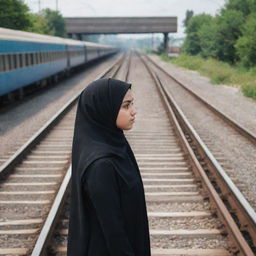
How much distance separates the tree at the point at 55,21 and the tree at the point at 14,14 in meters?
31.5

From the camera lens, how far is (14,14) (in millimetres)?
31359

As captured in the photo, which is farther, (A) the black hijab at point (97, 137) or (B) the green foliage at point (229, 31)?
(B) the green foliage at point (229, 31)

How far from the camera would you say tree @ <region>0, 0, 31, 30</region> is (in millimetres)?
30625

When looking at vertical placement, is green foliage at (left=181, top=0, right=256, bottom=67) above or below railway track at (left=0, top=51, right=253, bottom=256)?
above

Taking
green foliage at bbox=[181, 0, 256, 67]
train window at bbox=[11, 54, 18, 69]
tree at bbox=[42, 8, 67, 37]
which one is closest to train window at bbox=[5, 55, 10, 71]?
train window at bbox=[11, 54, 18, 69]

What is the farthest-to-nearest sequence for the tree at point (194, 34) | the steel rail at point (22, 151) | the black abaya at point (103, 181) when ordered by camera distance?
1. the tree at point (194, 34)
2. the steel rail at point (22, 151)
3. the black abaya at point (103, 181)

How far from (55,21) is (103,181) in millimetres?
66905

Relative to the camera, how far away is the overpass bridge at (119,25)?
69.9m

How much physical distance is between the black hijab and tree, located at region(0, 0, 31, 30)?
31.0 m

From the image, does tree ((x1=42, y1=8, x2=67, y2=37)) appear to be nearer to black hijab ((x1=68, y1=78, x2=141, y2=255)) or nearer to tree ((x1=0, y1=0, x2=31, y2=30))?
tree ((x1=0, y1=0, x2=31, y2=30))

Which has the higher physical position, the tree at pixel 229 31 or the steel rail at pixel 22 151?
the tree at pixel 229 31

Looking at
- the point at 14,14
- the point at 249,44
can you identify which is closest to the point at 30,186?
the point at 249,44

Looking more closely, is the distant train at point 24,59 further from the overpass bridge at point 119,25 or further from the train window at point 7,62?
the overpass bridge at point 119,25

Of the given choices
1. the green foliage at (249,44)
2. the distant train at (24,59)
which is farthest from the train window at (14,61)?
the green foliage at (249,44)
